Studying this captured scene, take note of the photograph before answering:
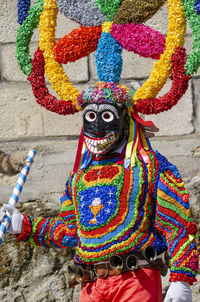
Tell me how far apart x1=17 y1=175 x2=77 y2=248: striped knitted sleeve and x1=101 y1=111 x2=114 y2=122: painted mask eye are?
376 millimetres

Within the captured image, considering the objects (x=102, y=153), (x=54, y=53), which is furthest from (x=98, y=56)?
(x=102, y=153)

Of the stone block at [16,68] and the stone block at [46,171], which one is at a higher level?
the stone block at [16,68]

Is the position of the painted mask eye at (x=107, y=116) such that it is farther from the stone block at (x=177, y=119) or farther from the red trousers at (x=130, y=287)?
the stone block at (x=177, y=119)

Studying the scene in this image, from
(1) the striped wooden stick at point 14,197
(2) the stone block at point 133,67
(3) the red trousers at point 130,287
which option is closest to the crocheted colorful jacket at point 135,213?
(3) the red trousers at point 130,287

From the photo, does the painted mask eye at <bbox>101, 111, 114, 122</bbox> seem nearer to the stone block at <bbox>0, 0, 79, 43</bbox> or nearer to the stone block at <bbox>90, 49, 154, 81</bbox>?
the stone block at <bbox>90, 49, 154, 81</bbox>

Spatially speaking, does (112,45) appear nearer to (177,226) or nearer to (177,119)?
(177,226)

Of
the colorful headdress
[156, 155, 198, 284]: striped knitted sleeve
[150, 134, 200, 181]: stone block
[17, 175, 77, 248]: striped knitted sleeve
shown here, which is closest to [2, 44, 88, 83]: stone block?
[150, 134, 200, 181]: stone block

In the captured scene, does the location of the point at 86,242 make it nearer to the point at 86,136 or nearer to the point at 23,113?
the point at 86,136

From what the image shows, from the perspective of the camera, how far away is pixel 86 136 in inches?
111

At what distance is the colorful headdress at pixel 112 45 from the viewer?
278cm

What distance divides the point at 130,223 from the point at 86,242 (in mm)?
224

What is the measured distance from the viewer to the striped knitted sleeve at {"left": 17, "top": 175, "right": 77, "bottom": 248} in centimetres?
298

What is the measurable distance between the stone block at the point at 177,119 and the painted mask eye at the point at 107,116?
119 centimetres

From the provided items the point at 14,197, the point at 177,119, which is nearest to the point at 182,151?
the point at 177,119
